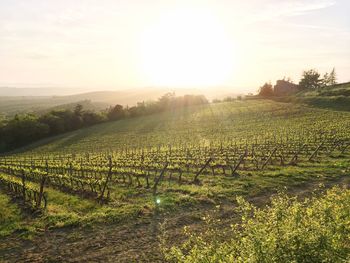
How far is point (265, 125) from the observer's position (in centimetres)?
7212

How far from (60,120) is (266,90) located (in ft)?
238

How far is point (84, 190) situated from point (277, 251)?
20.4m

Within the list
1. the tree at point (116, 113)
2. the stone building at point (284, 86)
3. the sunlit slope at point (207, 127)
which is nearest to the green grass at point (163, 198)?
the sunlit slope at point (207, 127)

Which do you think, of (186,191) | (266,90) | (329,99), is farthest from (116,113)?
(186,191)

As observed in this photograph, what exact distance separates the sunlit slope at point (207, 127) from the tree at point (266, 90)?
2227 centimetres

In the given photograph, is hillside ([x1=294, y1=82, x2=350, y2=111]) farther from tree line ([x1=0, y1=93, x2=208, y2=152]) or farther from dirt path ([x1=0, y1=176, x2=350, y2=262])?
dirt path ([x1=0, y1=176, x2=350, y2=262])

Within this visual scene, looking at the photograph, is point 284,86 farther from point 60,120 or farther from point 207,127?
point 60,120

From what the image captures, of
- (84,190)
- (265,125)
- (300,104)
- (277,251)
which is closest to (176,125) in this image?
(265,125)

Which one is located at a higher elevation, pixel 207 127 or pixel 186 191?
pixel 186 191

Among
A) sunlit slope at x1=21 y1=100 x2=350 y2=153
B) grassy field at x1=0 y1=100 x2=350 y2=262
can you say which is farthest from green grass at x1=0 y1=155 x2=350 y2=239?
sunlit slope at x1=21 y1=100 x2=350 y2=153

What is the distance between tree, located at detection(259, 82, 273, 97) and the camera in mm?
125562

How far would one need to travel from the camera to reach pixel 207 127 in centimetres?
7956

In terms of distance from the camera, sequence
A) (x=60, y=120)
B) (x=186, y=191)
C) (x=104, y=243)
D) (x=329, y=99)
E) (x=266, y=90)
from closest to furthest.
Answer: (x=104, y=243), (x=186, y=191), (x=329, y=99), (x=60, y=120), (x=266, y=90)

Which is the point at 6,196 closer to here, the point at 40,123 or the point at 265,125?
the point at 265,125
